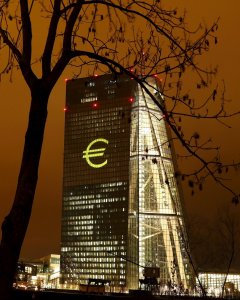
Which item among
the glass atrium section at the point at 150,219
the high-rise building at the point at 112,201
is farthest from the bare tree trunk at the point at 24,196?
the glass atrium section at the point at 150,219

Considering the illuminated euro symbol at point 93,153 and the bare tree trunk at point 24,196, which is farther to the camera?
the illuminated euro symbol at point 93,153

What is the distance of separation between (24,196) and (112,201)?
5534 inches

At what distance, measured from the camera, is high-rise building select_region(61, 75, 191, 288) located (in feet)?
462

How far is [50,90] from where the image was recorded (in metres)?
7.87

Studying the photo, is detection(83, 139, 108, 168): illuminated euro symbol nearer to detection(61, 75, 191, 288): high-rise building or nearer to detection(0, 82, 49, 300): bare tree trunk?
detection(61, 75, 191, 288): high-rise building

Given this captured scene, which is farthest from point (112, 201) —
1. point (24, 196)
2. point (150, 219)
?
point (24, 196)

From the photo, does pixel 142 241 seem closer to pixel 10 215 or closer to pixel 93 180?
pixel 93 180

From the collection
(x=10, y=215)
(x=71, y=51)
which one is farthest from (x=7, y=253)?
(x=71, y=51)

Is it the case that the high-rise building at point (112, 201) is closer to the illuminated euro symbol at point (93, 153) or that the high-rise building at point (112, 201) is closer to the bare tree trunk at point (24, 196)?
the illuminated euro symbol at point (93, 153)

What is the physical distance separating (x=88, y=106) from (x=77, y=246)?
1433 inches

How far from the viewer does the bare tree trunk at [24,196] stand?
7109 mm

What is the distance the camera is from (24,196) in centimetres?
734

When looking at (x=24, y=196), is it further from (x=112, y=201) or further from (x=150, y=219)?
(x=112, y=201)

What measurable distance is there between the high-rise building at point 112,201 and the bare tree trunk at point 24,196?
416 ft
